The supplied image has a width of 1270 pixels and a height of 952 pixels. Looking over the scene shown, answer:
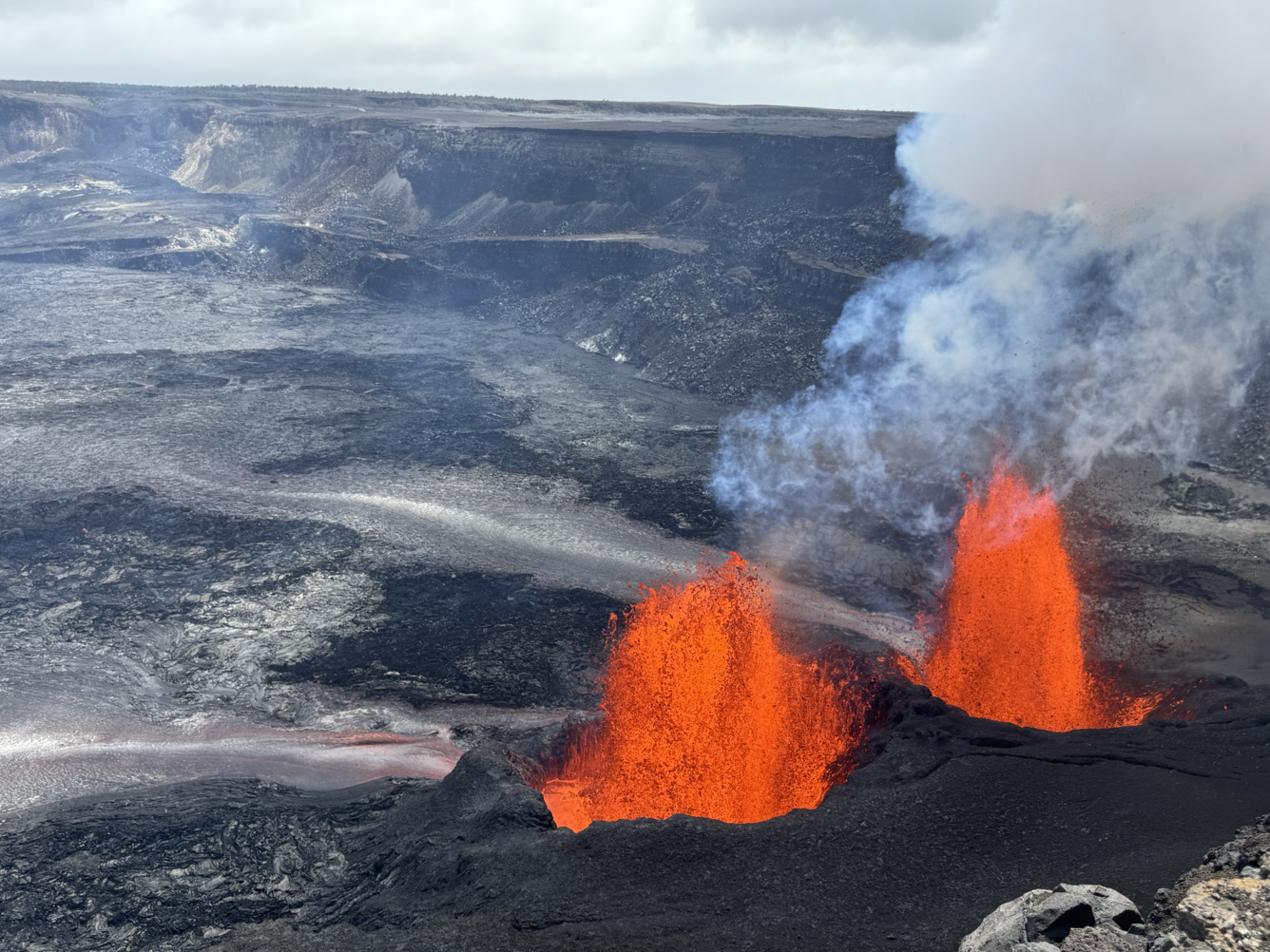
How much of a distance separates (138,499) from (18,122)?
2484 inches

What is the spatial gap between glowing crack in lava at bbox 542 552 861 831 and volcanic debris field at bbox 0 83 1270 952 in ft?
2.24

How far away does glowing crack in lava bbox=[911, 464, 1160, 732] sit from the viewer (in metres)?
15.7

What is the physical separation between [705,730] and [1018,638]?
7.11 metres

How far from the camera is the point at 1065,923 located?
23.1 feet

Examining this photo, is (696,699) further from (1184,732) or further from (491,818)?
(1184,732)

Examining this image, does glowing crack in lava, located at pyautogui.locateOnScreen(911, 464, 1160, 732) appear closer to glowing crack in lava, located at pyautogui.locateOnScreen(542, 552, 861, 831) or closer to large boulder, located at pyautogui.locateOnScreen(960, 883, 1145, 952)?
glowing crack in lava, located at pyautogui.locateOnScreen(542, 552, 861, 831)

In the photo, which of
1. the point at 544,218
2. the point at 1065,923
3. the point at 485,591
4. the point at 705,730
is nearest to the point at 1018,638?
the point at 705,730

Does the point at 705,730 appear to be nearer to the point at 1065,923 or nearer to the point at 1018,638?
the point at 1018,638

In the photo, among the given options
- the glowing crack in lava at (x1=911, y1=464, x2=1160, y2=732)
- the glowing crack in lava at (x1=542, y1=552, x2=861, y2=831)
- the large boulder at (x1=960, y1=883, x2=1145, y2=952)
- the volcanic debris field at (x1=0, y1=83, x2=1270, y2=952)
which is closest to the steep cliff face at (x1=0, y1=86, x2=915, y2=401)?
the volcanic debris field at (x1=0, y1=83, x2=1270, y2=952)

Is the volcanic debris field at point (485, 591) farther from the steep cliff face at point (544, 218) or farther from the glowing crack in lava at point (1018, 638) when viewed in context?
the glowing crack in lava at point (1018, 638)

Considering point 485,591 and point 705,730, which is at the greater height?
point 485,591

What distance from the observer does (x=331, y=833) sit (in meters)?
11.4

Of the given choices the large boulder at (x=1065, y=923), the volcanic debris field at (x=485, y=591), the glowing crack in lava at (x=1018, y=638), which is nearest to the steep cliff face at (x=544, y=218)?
the volcanic debris field at (x=485, y=591)

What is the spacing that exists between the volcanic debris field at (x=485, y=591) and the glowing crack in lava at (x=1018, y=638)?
0.88 m
